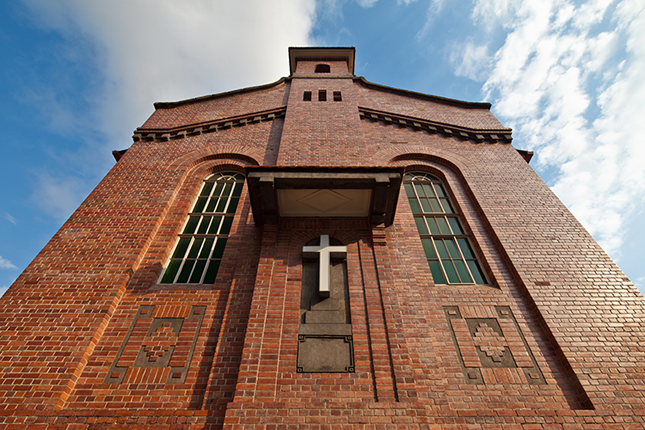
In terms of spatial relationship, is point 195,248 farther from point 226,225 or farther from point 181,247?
point 226,225

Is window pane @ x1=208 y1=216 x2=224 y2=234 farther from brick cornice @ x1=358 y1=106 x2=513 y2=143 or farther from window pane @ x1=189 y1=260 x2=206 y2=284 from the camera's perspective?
brick cornice @ x1=358 y1=106 x2=513 y2=143

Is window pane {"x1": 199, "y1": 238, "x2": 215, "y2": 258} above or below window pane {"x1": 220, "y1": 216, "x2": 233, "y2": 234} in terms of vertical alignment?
below

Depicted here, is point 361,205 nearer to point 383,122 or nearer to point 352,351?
point 352,351

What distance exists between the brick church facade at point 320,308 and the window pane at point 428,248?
0.20ft

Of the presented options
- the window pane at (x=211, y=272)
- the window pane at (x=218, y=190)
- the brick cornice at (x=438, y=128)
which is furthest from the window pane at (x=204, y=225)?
the brick cornice at (x=438, y=128)

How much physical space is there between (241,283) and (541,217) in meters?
6.53

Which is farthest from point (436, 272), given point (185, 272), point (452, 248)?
point (185, 272)

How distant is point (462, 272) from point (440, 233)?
1.04 metres

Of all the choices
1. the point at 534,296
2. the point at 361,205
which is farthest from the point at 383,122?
the point at 534,296

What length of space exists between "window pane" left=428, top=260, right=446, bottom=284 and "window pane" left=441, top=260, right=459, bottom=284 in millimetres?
135

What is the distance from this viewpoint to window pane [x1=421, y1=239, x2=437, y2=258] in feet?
21.5

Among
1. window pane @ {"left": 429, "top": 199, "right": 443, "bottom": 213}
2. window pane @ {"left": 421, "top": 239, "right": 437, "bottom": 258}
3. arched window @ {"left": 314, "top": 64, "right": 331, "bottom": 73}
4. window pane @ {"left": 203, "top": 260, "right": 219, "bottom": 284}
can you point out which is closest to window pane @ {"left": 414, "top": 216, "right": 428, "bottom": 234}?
window pane @ {"left": 421, "top": 239, "right": 437, "bottom": 258}

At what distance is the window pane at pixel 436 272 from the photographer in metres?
6.11

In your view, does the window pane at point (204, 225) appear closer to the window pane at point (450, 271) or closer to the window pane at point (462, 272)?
the window pane at point (450, 271)
